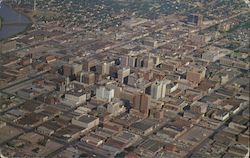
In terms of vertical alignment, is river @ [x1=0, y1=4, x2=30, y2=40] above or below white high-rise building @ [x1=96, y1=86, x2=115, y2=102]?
above

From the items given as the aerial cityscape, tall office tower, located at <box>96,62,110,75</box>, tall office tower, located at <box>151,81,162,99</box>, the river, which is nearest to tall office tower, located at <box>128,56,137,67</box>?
the aerial cityscape

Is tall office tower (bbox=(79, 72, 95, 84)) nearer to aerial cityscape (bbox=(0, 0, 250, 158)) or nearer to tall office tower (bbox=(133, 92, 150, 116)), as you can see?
aerial cityscape (bbox=(0, 0, 250, 158))

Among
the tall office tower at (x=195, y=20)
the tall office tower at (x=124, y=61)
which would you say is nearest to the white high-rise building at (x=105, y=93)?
the tall office tower at (x=124, y=61)

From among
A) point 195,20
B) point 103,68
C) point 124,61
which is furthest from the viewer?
point 195,20

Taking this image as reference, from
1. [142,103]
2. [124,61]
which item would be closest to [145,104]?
[142,103]

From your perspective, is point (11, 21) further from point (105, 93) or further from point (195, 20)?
point (105, 93)

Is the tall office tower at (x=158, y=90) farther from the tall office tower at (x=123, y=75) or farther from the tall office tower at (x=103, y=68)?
the tall office tower at (x=103, y=68)

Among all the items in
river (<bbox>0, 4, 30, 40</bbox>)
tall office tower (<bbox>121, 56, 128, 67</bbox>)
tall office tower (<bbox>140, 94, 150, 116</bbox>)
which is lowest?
tall office tower (<bbox>140, 94, 150, 116</bbox>)
